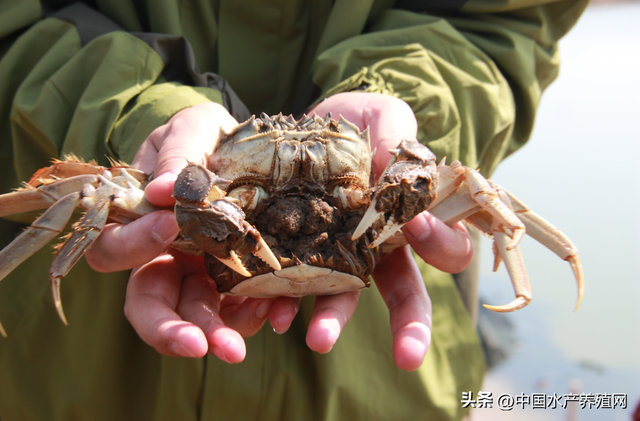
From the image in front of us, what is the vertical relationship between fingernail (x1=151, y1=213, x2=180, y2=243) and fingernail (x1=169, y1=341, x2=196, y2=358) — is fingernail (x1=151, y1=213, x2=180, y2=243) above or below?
above

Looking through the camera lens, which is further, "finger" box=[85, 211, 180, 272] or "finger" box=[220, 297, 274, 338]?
"finger" box=[220, 297, 274, 338]

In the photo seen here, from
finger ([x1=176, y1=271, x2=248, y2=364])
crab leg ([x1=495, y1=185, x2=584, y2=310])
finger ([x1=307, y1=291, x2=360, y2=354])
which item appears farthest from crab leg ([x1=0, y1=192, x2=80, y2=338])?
crab leg ([x1=495, y1=185, x2=584, y2=310])

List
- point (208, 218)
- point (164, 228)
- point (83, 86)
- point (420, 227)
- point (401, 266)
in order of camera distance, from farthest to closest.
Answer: point (83, 86)
point (401, 266)
point (420, 227)
point (164, 228)
point (208, 218)

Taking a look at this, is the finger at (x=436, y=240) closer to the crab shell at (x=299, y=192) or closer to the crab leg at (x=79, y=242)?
the crab shell at (x=299, y=192)

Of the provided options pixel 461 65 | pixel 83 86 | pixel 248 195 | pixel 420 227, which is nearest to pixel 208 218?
pixel 248 195

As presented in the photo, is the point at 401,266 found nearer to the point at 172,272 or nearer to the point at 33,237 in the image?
the point at 172,272

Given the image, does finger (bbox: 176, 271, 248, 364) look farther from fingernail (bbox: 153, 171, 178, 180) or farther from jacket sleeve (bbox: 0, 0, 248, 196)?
jacket sleeve (bbox: 0, 0, 248, 196)
